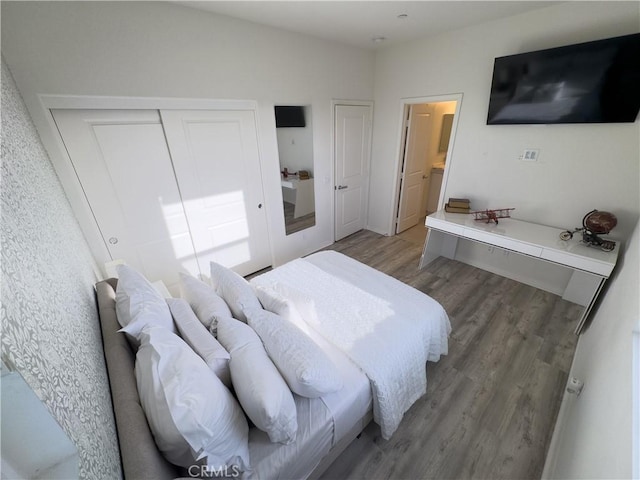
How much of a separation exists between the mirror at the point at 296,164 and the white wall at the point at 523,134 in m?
1.22

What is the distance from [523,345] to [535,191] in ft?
5.01

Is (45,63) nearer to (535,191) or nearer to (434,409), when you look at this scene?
(434,409)

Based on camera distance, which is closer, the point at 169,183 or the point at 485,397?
the point at 485,397

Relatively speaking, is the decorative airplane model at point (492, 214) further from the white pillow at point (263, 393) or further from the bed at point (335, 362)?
the white pillow at point (263, 393)

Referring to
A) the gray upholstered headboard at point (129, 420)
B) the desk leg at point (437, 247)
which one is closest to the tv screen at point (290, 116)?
the desk leg at point (437, 247)

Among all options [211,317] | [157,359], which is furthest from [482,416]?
[157,359]

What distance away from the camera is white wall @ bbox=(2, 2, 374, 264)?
1.54 meters

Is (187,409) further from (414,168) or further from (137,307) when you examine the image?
(414,168)

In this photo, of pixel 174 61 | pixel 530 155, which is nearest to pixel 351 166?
pixel 530 155

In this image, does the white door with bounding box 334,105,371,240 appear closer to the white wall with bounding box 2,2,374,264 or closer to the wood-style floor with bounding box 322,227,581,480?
the white wall with bounding box 2,2,374,264

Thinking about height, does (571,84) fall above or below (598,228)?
above

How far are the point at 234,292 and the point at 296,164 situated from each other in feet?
8.26

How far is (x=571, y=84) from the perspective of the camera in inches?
81.7

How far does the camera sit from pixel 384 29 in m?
2.56
